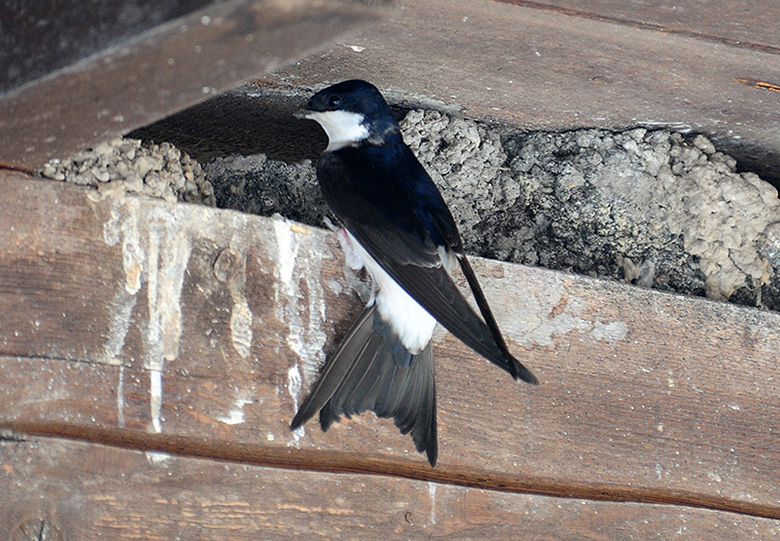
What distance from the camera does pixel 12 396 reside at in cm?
121

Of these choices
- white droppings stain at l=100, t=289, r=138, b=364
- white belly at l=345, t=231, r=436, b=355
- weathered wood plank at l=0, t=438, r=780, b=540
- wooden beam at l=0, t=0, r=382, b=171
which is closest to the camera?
wooden beam at l=0, t=0, r=382, b=171

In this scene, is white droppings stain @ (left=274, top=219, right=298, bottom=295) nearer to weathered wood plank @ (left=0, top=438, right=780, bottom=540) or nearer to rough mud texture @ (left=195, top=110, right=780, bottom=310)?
weathered wood plank @ (left=0, top=438, right=780, bottom=540)

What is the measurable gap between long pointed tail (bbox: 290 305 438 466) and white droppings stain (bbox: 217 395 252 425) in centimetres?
8

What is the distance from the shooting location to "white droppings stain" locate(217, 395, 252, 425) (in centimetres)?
133

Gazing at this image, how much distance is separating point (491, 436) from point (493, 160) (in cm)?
70

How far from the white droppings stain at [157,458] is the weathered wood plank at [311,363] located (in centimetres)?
2

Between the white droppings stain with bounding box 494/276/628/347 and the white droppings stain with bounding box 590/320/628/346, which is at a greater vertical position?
the white droppings stain with bounding box 494/276/628/347

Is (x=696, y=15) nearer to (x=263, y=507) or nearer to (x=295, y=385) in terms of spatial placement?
(x=295, y=385)

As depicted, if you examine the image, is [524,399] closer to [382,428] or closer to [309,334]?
[382,428]

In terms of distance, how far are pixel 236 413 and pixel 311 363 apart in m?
0.15

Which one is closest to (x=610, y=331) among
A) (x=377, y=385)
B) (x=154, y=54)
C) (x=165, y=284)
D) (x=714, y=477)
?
(x=714, y=477)

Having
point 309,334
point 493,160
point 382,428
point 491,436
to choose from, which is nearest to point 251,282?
point 309,334

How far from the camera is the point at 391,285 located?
1537 mm

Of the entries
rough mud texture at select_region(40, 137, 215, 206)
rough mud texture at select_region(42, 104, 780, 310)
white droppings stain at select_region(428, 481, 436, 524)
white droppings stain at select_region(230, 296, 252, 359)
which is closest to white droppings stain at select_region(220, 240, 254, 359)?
white droppings stain at select_region(230, 296, 252, 359)
